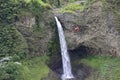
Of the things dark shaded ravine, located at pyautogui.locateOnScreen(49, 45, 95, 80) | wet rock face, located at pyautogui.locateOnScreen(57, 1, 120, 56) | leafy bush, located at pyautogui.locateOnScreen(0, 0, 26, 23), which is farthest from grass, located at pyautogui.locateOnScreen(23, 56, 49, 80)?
leafy bush, located at pyautogui.locateOnScreen(0, 0, 26, 23)

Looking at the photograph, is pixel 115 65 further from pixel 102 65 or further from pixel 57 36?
pixel 57 36

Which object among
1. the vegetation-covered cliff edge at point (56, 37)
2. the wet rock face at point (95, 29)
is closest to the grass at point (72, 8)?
the vegetation-covered cliff edge at point (56, 37)

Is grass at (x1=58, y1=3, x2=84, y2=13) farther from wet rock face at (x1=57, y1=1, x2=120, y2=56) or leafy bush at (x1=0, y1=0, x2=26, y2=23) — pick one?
leafy bush at (x1=0, y1=0, x2=26, y2=23)

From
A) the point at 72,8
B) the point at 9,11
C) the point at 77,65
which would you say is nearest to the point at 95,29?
the point at 72,8

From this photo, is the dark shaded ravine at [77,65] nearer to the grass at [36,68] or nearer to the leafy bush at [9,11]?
the grass at [36,68]

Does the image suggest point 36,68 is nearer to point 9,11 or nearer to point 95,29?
point 9,11
